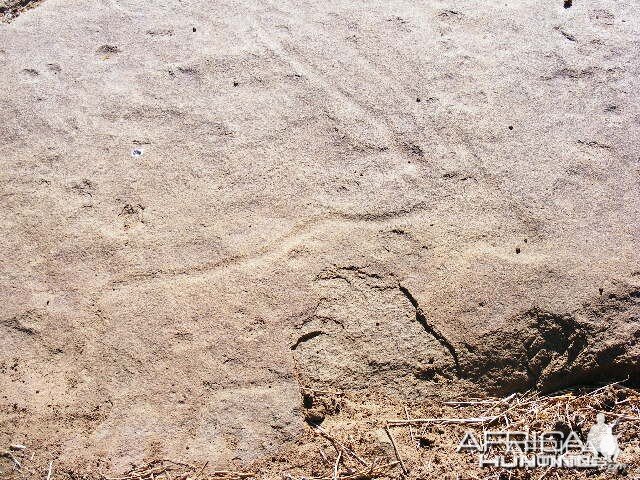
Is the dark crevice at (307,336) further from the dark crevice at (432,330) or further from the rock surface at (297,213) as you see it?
the dark crevice at (432,330)

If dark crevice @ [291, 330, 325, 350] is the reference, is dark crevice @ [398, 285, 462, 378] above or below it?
above

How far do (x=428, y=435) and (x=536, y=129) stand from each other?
4.92 ft

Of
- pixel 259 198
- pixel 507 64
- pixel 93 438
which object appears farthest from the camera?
pixel 507 64

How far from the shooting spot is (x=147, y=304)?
2480 mm

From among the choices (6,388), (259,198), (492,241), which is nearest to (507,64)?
(492,241)

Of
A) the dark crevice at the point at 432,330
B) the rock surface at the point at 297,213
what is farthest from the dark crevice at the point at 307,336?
the dark crevice at the point at 432,330

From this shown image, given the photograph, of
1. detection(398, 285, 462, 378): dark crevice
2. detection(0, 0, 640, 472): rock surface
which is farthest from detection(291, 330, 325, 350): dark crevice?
detection(398, 285, 462, 378): dark crevice

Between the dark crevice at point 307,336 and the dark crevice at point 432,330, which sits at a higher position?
the dark crevice at point 432,330

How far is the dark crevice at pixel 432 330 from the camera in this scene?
2.34 m

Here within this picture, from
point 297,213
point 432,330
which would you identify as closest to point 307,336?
point 432,330

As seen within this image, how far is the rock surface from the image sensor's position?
2.32m

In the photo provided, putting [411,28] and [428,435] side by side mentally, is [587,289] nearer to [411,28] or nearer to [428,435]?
[428,435]

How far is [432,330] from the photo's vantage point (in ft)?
7.85

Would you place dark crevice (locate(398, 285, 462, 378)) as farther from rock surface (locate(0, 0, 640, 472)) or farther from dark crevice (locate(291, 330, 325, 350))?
dark crevice (locate(291, 330, 325, 350))
